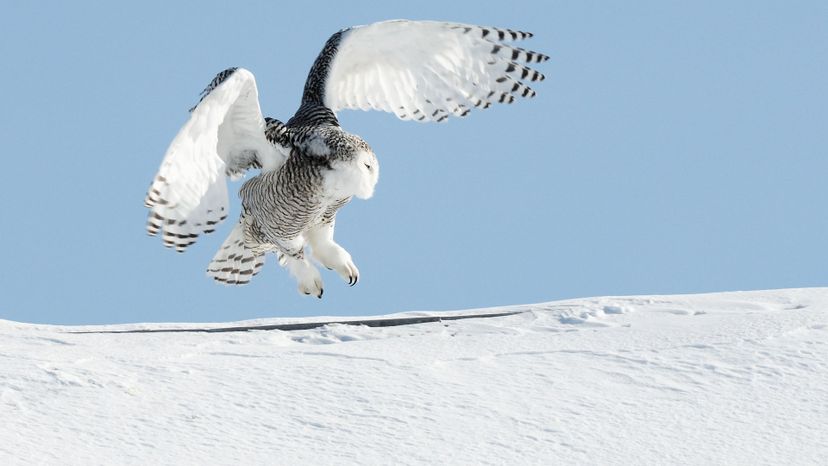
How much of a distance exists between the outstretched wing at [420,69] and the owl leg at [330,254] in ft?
2.48

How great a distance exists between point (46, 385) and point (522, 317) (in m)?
3.21

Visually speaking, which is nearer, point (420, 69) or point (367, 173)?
point (367, 173)

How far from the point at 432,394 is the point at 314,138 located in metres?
1.56

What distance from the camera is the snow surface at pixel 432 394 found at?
5.52 meters

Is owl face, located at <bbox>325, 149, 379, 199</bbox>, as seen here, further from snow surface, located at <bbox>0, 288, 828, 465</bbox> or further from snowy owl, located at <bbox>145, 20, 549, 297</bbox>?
snow surface, located at <bbox>0, 288, 828, 465</bbox>

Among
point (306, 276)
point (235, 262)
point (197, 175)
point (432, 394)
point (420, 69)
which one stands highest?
point (420, 69)

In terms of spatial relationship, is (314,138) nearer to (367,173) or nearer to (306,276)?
(367,173)

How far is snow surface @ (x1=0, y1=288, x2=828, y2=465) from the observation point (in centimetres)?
552

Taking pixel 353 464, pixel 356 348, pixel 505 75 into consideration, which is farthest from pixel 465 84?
pixel 353 464

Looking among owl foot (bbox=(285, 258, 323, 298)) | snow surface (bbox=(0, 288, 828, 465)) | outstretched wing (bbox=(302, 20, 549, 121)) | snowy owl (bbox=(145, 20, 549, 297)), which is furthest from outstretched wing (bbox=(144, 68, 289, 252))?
owl foot (bbox=(285, 258, 323, 298))

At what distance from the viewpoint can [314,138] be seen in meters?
6.90

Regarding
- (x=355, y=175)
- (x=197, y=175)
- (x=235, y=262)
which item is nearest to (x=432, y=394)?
(x=355, y=175)

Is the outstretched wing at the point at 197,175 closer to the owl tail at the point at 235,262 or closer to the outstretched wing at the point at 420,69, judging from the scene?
the outstretched wing at the point at 420,69

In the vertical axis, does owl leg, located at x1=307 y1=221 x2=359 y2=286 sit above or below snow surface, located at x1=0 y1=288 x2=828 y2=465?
above
